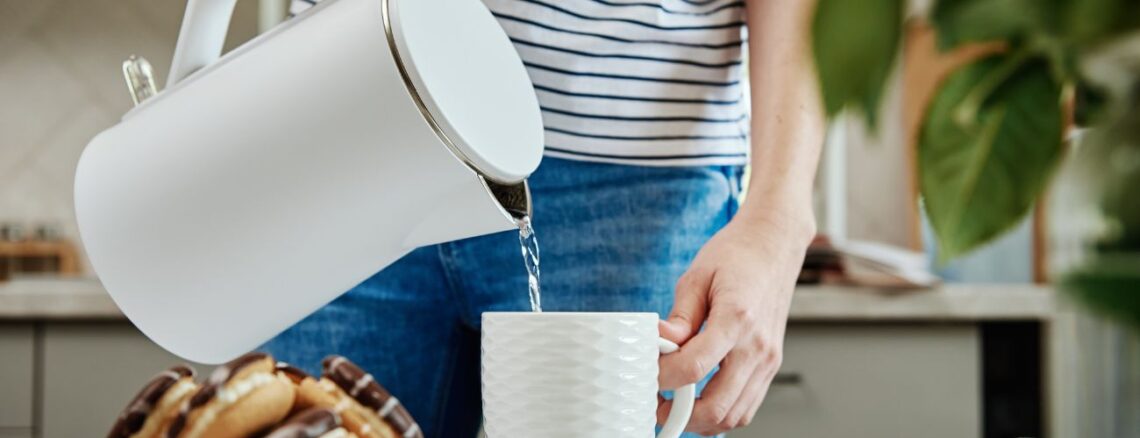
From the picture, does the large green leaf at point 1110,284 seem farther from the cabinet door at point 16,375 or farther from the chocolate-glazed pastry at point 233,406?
the cabinet door at point 16,375

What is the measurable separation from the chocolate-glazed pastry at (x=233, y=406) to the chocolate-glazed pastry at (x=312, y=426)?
11 mm

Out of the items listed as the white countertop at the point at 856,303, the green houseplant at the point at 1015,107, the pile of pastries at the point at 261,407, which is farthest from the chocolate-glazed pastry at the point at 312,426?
the white countertop at the point at 856,303

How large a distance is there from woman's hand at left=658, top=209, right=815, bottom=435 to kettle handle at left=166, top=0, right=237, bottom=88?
0.91ft

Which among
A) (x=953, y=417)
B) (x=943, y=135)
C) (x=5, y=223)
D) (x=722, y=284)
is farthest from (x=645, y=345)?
(x=5, y=223)

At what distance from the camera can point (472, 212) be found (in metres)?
0.49

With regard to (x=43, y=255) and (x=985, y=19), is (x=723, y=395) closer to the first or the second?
(x=985, y=19)

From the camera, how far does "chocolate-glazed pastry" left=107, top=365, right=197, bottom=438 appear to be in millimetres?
444

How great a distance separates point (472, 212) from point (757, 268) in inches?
7.0

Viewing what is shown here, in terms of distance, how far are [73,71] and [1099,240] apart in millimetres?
2352

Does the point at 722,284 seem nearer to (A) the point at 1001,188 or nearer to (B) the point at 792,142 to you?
(B) the point at 792,142

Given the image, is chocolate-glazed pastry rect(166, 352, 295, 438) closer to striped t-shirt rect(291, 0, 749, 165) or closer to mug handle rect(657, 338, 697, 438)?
mug handle rect(657, 338, 697, 438)

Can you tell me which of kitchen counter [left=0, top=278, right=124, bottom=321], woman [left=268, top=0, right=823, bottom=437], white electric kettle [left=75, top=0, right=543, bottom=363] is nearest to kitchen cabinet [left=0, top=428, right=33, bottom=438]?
kitchen counter [left=0, top=278, right=124, bottom=321]

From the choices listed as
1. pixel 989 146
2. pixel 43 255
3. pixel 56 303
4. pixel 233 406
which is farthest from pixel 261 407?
pixel 43 255

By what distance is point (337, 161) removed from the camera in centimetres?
45
